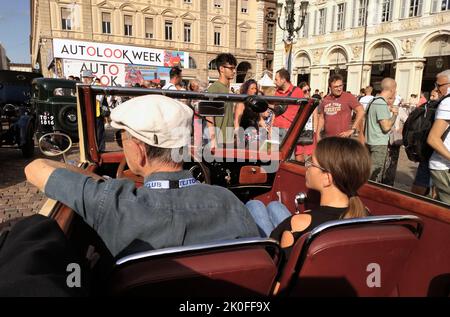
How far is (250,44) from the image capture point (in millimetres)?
45719

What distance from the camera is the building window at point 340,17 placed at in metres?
26.1

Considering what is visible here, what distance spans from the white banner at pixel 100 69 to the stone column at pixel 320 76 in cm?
1819

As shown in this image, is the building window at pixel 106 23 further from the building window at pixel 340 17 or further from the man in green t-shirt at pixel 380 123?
the man in green t-shirt at pixel 380 123

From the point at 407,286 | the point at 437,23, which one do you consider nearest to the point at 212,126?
the point at 407,286

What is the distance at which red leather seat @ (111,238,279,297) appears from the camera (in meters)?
1.00

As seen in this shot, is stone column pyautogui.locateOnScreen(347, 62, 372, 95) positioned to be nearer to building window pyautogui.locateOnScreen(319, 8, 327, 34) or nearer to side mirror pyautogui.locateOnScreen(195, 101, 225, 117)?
building window pyautogui.locateOnScreen(319, 8, 327, 34)

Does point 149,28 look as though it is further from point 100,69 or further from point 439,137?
point 439,137

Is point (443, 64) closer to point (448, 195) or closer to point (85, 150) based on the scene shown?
point (448, 195)

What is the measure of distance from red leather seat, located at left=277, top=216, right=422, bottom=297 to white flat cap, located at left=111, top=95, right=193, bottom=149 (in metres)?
0.66

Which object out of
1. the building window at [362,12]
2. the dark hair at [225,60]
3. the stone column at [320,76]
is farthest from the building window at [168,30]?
the dark hair at [225,60]

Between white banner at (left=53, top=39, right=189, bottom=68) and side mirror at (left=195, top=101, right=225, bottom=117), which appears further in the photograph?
white banner at (left=53, top=39, right=189, bottom=68)

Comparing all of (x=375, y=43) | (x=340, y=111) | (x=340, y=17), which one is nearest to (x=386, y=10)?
(x=375, y=43)

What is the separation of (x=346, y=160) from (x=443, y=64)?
2370 cm

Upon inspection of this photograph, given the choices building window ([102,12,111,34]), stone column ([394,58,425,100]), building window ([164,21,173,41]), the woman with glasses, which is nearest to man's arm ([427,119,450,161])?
the woman with glasses
